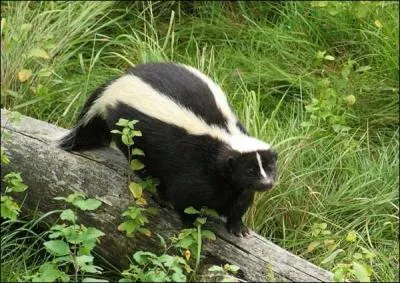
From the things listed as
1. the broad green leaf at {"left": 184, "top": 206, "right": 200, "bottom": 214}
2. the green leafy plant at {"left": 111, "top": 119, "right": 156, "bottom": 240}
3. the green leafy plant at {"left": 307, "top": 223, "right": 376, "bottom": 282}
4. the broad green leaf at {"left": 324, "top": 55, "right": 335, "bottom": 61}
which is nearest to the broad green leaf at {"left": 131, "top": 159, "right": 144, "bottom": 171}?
the green leafy plant at {"left": 111, "top": 119, "right": 156, "bottom": 240}

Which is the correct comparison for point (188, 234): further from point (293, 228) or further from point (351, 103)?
point (351, 103)

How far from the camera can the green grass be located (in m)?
5.93

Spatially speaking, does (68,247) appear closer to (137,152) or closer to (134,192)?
(134,192)

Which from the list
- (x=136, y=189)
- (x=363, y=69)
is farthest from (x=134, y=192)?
(x=363, y=69)

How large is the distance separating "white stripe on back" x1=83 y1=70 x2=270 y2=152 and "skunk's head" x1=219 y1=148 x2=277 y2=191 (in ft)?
0.15

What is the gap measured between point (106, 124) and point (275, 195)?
125cm

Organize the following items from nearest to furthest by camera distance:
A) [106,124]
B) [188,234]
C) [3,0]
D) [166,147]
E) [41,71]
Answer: [188,234] → [166,147] → [106,124] → [41,71] → [3,0]

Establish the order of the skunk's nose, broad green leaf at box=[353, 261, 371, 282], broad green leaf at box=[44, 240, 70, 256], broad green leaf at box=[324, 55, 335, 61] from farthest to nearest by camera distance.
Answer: broad green leaf at box=[324, 55, 335, 61] < the skunk's nose < broad green leaf at box=[44, 240, 70, 256] < broad green leaf at box=[353, 261, 371, 282]

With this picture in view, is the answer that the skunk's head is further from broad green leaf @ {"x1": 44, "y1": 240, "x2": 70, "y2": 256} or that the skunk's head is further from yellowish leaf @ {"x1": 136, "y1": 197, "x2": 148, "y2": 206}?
broad green leaf @ {"x1": 44, "y1": 240, "x2": 70, "y2": 256}

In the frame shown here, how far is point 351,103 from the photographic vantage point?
6.82 metres

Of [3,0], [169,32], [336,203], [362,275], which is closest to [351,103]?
[336,203]

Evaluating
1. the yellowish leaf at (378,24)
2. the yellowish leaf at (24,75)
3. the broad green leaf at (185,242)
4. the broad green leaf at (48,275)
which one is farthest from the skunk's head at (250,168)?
the yellowish leaf at (378,24)

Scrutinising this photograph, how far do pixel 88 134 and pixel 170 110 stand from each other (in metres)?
0.79

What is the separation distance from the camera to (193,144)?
5062mm
